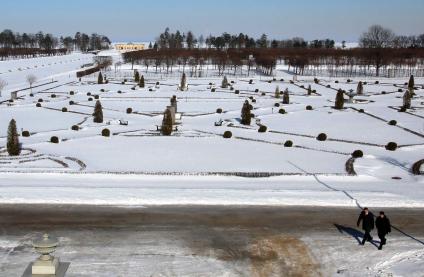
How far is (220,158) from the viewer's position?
88.3 feet

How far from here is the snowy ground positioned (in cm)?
1864

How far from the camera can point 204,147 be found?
97.3 ft

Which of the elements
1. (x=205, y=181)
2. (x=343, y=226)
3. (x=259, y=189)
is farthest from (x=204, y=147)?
(x=343, y=226)

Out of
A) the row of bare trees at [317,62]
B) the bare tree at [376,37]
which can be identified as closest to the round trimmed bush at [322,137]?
the row of bare trees at [317,62]

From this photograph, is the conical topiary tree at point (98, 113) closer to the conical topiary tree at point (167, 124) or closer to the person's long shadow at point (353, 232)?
the conical topiary tree at point (167, 124)

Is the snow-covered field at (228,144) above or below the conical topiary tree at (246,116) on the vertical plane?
below

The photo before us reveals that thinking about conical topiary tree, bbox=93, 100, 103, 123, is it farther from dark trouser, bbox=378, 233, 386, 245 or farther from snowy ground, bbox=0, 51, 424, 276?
dark trouser, bbox=378, 233, 386, 245

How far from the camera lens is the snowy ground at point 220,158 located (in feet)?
61.2

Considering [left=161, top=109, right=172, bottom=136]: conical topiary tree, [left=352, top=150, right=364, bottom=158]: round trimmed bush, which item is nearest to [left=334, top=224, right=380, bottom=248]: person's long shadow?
[left=352, top=150, right=364, bottom=158]: round trimmed bush

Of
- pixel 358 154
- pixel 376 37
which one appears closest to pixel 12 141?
pixel 358 154

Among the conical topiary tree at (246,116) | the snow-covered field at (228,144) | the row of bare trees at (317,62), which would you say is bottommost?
the snow-covered field at (228,144)

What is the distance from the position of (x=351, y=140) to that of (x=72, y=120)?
21599mm

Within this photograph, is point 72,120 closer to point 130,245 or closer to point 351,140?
point 351,140

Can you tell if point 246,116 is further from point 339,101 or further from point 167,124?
point 339,101
